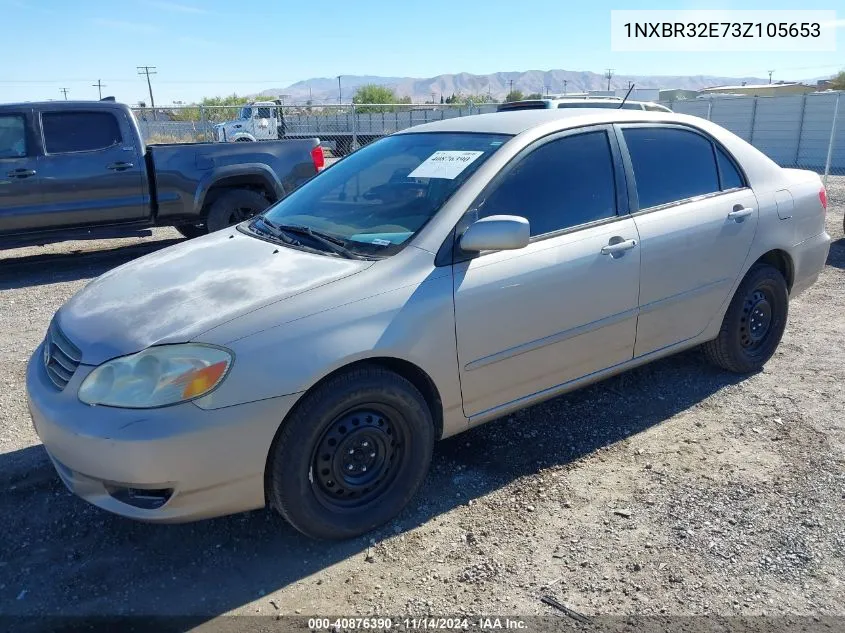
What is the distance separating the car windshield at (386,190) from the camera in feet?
10.6

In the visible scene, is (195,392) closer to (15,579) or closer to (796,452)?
(15,579)

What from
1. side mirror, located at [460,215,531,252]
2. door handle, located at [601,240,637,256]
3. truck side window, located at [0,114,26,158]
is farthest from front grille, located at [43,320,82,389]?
truck side window, located at [0,114,26,158]

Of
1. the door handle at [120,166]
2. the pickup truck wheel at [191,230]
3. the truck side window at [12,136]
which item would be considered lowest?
the pickup truck wheel at [191,230]

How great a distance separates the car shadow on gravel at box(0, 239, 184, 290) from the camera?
7719 mm

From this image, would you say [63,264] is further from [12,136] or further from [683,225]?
[683,225]

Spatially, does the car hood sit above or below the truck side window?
below

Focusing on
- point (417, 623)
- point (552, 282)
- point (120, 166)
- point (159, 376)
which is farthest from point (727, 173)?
point (120, 166)

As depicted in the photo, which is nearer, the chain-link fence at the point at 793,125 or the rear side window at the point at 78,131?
the rear side window at the point at 78,131

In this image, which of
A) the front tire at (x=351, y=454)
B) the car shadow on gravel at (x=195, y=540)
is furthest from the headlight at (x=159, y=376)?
the car shadow on gravel at (x=195, y=540)

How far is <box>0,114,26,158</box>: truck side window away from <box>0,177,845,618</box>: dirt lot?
451 centimetres

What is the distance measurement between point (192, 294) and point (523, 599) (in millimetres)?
1850

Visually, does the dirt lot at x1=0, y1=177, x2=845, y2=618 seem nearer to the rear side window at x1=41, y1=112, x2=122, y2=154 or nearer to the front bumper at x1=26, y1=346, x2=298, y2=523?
the front bumper at x1=26, y1=346, x2=298, y2=523

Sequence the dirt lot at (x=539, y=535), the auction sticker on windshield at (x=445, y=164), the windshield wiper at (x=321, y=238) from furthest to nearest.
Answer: the auction sticker on windshield at (x=445, y=164) → the windshield wiper at (x=321, y=238) → the dirt lot at (x=539, y=535)

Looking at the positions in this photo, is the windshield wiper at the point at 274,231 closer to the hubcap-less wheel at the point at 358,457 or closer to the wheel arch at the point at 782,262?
the hubcap-less wheel at the point at 358,457
